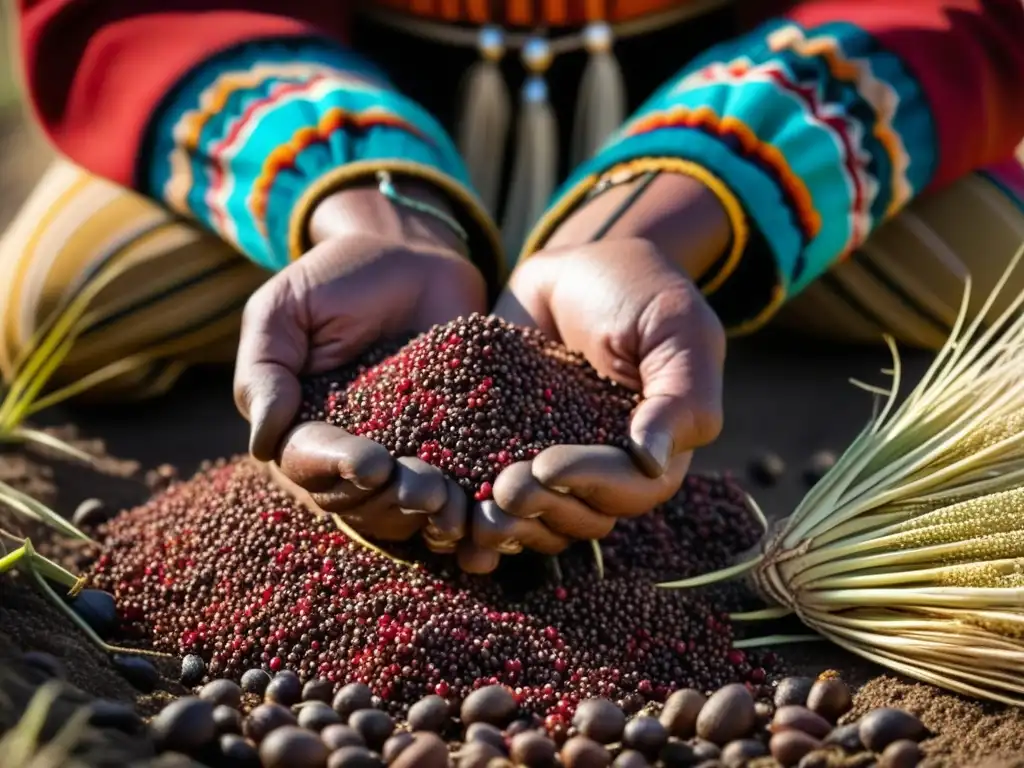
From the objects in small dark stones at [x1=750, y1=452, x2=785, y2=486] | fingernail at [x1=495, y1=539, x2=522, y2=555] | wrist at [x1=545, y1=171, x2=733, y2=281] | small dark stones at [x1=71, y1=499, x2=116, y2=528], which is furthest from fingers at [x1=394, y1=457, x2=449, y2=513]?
small dark stones at [x1=750, y1=452, x2=785, y2=486]

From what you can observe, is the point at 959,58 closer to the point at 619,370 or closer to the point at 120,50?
the point at 619,370

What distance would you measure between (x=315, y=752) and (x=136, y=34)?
1.89m

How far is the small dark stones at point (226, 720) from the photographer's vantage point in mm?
1606

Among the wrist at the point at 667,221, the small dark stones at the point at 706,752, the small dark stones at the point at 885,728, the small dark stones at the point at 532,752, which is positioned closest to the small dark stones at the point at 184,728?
the small dark stones at the point at 532,752

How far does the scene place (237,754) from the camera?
156 cm

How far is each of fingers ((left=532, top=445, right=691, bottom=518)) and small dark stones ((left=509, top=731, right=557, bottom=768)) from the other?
1.12ft

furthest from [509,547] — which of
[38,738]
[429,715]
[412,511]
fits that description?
[38,738]

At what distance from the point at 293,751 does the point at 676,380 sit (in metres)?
0.76

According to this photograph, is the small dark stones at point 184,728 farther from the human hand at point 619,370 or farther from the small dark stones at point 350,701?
the human hand at point 619,370

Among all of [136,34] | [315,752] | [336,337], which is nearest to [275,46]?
[136,34]

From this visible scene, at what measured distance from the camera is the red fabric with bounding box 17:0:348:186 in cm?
282

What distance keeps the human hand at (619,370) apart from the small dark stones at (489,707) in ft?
0.70

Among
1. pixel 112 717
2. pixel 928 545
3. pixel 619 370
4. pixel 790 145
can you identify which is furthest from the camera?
pixel 790 145

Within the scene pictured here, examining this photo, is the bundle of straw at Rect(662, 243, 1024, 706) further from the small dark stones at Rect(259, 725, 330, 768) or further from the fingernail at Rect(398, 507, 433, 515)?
the small dark stones at Rect(259, 725, 330, 768)
